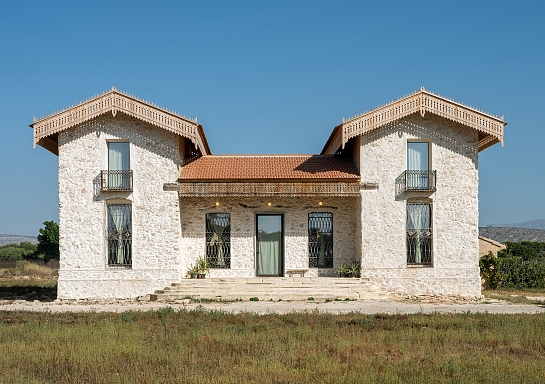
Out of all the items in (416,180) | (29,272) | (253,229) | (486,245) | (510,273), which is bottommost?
(29,272)

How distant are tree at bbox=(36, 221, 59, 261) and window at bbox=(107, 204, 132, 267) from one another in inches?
1389

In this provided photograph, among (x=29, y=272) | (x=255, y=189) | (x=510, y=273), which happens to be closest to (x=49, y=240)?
(x=29, y=272)

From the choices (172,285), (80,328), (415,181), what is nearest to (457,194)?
(415,181)

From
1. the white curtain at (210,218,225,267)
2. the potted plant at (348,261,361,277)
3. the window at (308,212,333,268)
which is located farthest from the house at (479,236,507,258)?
the white curtain at (210,218,225,267)

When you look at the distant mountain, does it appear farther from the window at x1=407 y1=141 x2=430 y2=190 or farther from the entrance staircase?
the entrance staircase

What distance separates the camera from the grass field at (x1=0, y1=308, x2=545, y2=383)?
1048cm

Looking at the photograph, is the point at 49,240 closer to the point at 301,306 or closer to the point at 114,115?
the point at 114,115

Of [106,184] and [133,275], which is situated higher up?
[106,184]

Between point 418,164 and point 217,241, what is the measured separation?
27.2ft

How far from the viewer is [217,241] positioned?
25.0m

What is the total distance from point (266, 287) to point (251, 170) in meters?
4.79

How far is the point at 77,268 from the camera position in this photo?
23469 mm

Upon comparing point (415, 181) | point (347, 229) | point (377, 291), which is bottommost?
point (377, 291)

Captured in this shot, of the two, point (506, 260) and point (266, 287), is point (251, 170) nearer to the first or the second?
point (266, 287)
